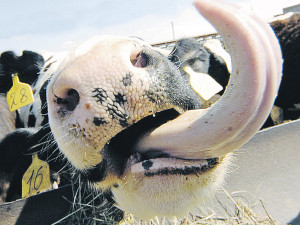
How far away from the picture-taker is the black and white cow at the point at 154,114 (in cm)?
95

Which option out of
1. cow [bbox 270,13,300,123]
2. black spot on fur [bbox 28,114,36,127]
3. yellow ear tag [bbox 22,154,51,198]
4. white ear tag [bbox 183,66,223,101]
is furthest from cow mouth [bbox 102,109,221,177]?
cow [bbox 270,13,300,123]

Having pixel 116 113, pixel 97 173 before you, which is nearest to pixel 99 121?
pixel 116 113

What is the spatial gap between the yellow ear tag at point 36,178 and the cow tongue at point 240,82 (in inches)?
48.3

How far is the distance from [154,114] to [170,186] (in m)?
0.27

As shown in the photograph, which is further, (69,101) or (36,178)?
(36,178)

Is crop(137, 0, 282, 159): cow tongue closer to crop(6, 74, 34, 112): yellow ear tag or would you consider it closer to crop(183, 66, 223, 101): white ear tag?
crop(183, 66, 223, 101): white ear tag

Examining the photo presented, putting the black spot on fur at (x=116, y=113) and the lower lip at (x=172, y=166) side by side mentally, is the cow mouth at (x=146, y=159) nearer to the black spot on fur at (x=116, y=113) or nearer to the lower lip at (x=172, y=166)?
the lower lip at (x=172, y=166)

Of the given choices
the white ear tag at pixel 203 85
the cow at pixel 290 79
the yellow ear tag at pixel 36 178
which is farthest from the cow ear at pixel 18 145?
the cow at pixel 290 79

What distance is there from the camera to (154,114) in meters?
1.17

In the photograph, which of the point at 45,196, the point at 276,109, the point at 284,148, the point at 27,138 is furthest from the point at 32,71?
the point at 276,109

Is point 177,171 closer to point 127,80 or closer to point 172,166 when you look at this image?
point 172,166

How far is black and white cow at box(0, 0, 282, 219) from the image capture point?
95cm

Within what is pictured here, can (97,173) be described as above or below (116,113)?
below

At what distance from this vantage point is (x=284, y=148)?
2.24 m
